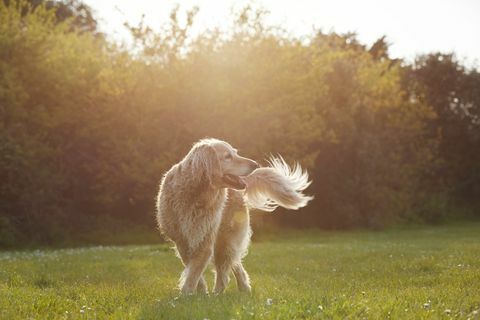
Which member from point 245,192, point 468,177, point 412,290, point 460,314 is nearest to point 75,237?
point 245,192

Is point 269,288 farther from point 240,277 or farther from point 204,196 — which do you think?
point 204,196

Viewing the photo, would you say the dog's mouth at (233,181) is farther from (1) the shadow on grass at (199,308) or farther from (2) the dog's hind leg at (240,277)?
(1) the shadow on grass at (199,308)

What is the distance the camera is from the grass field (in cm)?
673

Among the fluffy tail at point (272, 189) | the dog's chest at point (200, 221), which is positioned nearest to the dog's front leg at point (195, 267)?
the dog's chest at point (200, 221)

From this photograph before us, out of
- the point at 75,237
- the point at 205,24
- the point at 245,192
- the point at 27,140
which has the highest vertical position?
the point at 205,24

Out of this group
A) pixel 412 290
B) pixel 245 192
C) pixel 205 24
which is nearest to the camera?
pixel 412 290

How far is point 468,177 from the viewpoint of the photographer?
1770 inches

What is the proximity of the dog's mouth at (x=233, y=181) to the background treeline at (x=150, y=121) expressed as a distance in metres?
20.1

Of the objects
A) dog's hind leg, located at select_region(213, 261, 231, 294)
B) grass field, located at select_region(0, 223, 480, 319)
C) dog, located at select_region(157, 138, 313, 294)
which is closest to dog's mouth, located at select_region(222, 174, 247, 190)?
dog, located at select_region(157, 138, 313, 294)

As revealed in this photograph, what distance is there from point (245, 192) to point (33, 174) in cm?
1991

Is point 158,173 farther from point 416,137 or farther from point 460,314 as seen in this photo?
point 460,314

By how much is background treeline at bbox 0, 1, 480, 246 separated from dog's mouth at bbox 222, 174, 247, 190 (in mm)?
20095

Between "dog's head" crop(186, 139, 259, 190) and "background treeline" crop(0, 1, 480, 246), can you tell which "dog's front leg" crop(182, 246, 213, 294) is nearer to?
"dog's head" crop(186, 139, 259, 190)

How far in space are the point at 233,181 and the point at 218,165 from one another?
0.39 m
